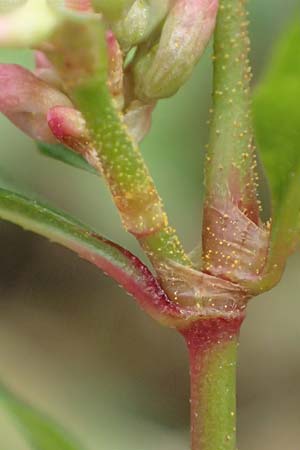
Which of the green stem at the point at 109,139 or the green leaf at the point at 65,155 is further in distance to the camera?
the green leaf at the point at 65,155

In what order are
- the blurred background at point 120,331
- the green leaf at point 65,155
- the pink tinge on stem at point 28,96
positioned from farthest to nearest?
the blurred background at point 120,331
the green leaf at point 65,155
the pink tinge on stem at point 28,96

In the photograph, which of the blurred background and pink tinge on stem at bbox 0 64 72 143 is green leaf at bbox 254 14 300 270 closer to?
pink tinge on stem at bbox 0 64 72 143

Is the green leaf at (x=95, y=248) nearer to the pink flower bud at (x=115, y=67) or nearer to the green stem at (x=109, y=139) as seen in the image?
the green stem at (x=109, y=139)

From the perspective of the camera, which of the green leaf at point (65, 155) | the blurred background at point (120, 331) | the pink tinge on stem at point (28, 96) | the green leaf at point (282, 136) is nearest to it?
the green leaf at point (282, 136)

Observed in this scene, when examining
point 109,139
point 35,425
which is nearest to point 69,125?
point 109,139

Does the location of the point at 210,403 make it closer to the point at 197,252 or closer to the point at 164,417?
the point at 197,252

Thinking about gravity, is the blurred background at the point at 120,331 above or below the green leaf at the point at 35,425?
below

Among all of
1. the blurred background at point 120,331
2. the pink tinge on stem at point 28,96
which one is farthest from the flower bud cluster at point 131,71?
the blurred background at point 120,331

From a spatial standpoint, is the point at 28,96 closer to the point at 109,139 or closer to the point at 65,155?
the point at 109,139
